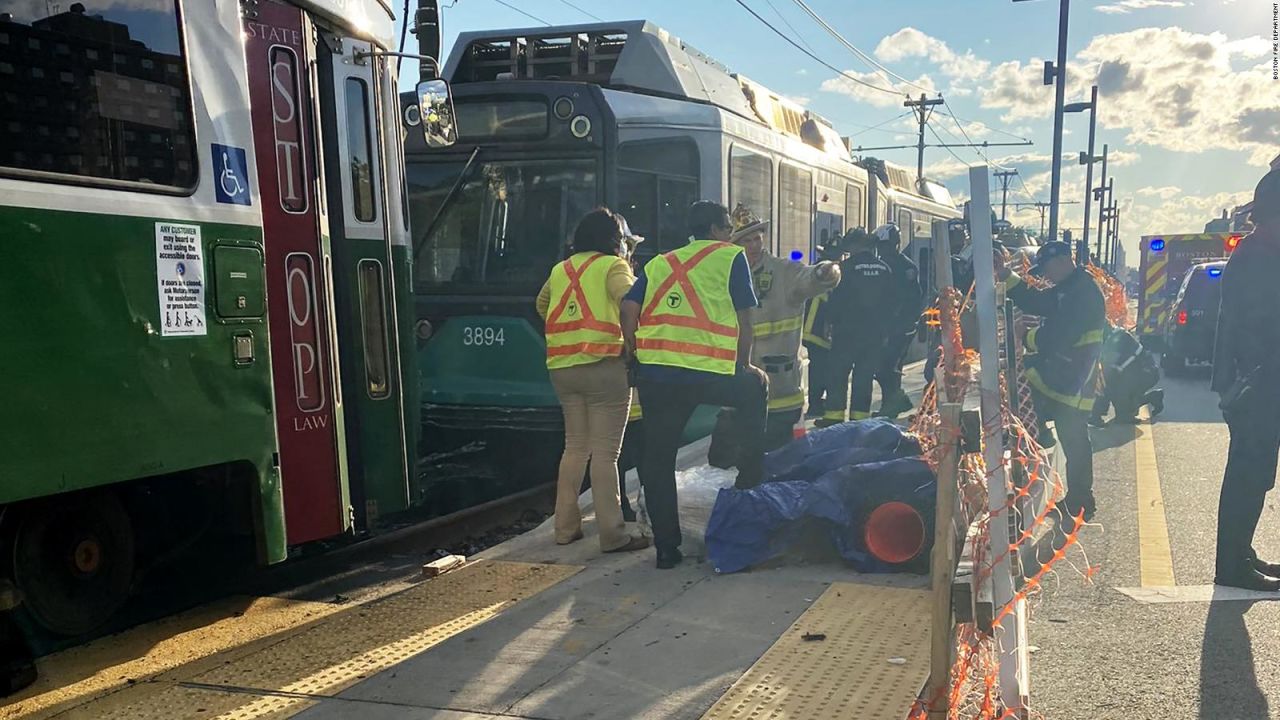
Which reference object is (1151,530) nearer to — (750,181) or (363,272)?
(750,181)

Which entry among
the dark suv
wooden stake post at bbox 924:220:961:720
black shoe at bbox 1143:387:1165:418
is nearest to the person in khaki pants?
wooden stake post at bbox 924:220:961:720

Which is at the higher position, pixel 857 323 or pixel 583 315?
pixel 583 315

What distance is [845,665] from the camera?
12.7 feet

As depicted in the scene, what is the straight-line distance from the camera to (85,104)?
3.78 metres

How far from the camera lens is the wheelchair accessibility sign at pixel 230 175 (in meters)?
4.25

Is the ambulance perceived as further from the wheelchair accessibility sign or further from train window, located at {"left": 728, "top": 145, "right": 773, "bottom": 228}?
the wheelchair accessibility sign

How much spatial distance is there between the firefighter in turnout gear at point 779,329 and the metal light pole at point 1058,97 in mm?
15889

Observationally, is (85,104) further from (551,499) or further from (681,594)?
(551,499)

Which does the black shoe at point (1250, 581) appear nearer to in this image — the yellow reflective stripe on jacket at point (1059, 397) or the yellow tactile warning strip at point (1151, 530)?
the yellow tactile warning strip at point (1151, 530)

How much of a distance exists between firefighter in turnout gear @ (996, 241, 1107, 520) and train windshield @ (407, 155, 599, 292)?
3.24 meters

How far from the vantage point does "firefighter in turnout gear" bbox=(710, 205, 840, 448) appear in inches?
286

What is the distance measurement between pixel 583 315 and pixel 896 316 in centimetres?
445

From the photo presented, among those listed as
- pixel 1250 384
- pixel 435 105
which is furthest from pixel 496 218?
pixel 1250 384

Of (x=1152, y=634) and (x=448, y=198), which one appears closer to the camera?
(x=1152, y=634)
